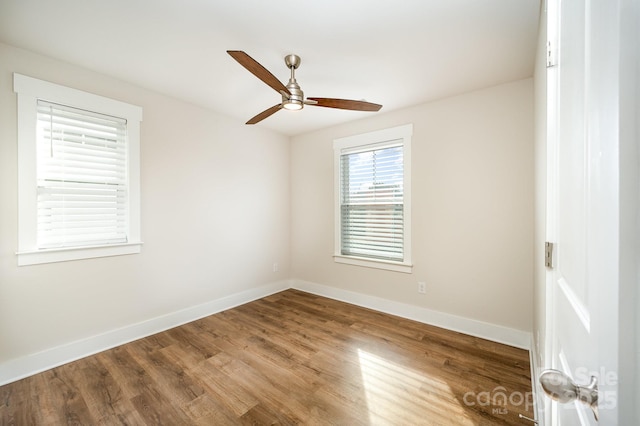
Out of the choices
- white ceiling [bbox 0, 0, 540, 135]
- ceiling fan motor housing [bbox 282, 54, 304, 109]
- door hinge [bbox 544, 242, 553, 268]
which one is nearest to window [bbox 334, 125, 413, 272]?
white ceiling [bbox 0, 0, 540, 135]

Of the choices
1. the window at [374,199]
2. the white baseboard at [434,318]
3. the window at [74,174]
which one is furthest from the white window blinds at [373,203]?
the window at [74,174]

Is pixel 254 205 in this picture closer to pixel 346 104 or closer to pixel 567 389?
pixel 346 104

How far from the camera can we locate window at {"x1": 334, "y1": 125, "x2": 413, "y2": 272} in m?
3.21

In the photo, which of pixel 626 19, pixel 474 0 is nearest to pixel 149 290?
pixel 626 19

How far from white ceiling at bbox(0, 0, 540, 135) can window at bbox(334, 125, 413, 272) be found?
808mm

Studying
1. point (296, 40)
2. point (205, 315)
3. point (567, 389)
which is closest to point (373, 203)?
point (296, 40)

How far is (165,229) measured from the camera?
114 inches

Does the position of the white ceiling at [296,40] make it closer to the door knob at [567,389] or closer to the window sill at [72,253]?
the window sill at [72,253]

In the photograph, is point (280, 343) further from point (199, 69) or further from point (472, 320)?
point (199, 69)

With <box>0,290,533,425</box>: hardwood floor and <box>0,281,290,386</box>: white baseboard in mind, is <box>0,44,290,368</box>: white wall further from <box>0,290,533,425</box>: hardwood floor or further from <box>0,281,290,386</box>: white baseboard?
<box>0,290,533,425</box>: hardwood floor

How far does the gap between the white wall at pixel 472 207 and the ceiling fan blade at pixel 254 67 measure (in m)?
A: 1.87

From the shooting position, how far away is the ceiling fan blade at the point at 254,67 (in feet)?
5.24

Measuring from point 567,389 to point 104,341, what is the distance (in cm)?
329

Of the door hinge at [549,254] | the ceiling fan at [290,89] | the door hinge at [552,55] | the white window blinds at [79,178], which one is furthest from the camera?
the white window blinds at [79,178]
